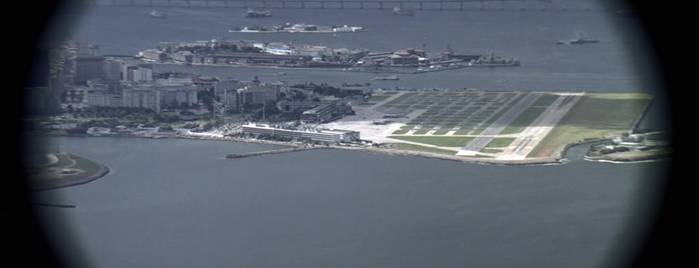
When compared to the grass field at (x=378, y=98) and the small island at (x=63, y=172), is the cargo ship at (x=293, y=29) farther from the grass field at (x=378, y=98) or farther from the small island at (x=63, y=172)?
the small island at (x=63, y=172)

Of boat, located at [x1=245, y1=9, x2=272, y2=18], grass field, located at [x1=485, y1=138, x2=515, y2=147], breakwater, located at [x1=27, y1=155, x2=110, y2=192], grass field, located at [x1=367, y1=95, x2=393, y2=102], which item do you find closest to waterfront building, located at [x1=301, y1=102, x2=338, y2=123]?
grass field, located at [x1=367, y1=95, x2=393, y2=102]

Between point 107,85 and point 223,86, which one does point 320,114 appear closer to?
point 223,86

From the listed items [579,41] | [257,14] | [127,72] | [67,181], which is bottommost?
[67,181]

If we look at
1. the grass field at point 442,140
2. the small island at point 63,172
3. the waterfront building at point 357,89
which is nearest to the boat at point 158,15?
the waterfront building at point 357,89

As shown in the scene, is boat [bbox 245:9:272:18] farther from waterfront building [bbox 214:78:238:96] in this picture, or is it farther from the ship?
waterfront building [bbox 214:78:238:96]

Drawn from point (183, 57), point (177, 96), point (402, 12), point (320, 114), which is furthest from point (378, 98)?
point (402, 12)

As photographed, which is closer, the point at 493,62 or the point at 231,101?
the point at 231,101
